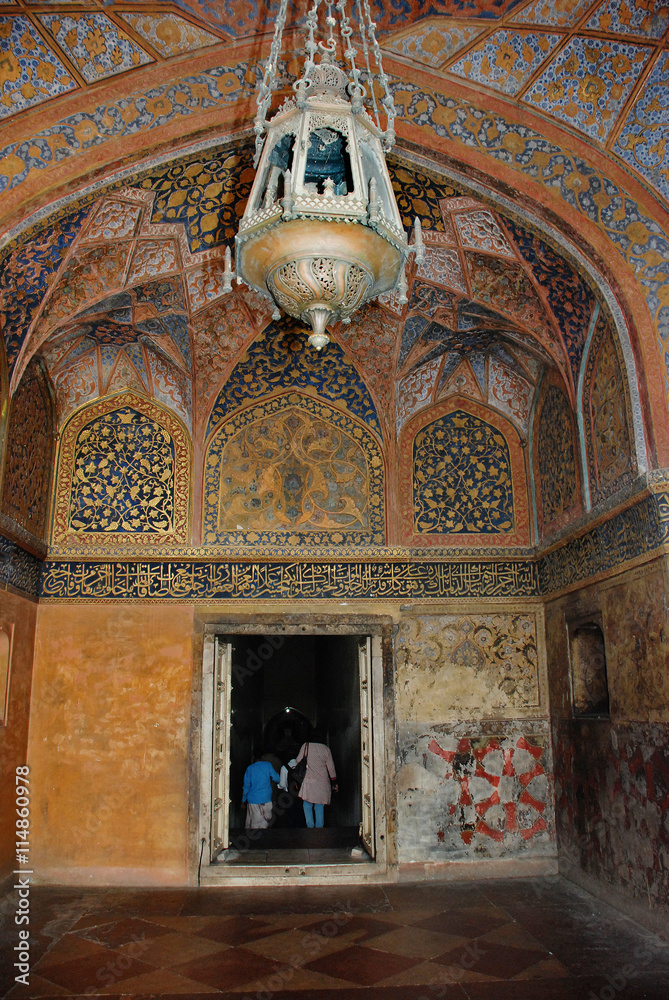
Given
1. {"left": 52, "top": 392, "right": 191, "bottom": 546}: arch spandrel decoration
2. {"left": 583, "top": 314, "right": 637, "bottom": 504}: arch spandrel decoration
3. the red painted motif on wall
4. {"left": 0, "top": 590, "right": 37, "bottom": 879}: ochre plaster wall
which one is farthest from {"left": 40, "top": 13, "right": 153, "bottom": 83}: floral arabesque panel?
the red painted motif on wall

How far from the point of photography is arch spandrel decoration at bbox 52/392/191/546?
21.3ft

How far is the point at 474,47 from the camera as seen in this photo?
4336mm

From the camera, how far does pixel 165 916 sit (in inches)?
197

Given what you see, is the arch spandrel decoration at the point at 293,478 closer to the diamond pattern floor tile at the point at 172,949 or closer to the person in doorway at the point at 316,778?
the person in doorway at the point at 316,778

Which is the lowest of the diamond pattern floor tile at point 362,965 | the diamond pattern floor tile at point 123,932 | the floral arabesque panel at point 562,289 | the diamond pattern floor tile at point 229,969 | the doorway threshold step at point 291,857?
the diamond pattern floor tile at point 362,965

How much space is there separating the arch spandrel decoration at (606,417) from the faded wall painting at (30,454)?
426 cm

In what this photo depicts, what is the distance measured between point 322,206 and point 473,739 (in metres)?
4.36

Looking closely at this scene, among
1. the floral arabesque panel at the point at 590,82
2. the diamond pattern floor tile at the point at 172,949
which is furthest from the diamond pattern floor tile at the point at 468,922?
the floral arabesque panel at the point at 590,82

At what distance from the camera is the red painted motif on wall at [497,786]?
235 inches

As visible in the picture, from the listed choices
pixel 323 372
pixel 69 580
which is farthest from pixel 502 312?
pixel 69 580

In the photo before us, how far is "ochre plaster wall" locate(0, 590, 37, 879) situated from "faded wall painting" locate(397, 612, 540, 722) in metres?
2.97

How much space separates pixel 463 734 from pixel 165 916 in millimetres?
2588

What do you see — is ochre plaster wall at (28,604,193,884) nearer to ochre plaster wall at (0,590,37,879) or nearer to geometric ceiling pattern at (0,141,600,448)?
ochre plaster wall at (0,590,37,879)

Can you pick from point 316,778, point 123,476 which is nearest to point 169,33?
point 123,476
